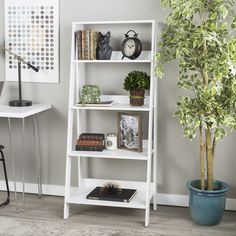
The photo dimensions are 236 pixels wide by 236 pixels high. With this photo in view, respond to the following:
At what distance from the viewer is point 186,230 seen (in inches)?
129

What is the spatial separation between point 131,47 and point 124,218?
121cm

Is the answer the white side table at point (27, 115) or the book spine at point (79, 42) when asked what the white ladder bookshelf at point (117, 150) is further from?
the white side table at point (27, 115)

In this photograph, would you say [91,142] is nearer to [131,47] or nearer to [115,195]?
[115,195]

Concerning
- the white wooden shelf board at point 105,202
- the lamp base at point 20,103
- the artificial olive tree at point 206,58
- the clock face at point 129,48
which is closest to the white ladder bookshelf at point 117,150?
the white wooden shelf board at point 105,202

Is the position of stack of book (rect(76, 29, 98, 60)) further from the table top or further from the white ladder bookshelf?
the table top

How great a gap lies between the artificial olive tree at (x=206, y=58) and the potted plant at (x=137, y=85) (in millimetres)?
176

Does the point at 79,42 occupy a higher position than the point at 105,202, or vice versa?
the point at 79,42

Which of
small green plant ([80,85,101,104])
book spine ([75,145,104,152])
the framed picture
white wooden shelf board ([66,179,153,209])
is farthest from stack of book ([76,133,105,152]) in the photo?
white wooden shelf board ([66,179,153,209])

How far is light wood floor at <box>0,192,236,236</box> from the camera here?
3.28 metres

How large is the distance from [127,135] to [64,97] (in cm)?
65

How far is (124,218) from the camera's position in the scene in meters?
3.47

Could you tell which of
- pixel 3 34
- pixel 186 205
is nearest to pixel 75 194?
pixel 186 205

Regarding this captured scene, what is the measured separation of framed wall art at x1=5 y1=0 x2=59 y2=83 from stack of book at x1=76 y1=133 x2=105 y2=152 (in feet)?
1.96

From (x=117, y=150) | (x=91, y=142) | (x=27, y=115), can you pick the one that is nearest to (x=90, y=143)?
(x=91, y=142)
